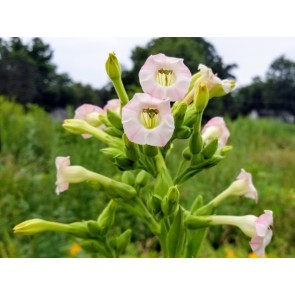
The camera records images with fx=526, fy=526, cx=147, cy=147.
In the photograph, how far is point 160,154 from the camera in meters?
0.48

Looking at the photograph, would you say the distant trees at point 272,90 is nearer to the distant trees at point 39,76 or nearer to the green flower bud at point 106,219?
the distant trees at point 39,76

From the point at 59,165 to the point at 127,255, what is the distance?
93cm

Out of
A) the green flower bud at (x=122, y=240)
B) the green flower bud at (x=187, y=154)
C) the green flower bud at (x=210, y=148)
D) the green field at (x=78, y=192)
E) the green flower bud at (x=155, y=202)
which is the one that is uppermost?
the green flower bud at (x=210, y=148)

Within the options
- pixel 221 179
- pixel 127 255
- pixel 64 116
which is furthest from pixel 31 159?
pixel 221 179

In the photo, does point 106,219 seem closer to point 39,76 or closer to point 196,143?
point 196,143

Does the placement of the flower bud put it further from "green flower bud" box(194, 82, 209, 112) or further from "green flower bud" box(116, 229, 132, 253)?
"green flower bud" box(116, 229, 132, 253)

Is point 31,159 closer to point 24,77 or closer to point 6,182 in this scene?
point 6,182

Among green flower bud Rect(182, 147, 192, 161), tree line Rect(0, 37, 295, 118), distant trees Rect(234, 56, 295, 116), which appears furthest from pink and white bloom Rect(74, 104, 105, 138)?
distant trees Rect(234, 56, 295, 116)

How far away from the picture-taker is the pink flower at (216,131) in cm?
54

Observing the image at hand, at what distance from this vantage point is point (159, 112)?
1.40ft

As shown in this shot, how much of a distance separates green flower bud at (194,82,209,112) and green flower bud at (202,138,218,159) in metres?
0.04

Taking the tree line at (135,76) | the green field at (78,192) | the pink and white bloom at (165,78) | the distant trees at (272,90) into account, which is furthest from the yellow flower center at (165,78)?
the distant trees at (272,90)

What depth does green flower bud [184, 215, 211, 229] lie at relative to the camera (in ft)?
1.61

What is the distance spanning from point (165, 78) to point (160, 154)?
0.07 m
